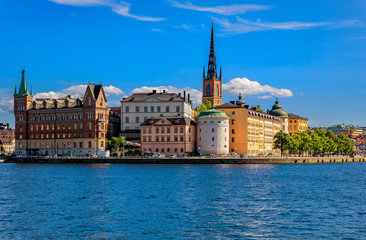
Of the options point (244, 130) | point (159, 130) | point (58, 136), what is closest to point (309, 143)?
point (244, 130)

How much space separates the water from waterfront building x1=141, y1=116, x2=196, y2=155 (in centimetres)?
6504

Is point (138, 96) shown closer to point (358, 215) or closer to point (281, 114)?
point (281, 114)

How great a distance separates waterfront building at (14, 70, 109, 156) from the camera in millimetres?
141250

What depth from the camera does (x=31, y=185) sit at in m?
63.2

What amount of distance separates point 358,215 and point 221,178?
112 ft

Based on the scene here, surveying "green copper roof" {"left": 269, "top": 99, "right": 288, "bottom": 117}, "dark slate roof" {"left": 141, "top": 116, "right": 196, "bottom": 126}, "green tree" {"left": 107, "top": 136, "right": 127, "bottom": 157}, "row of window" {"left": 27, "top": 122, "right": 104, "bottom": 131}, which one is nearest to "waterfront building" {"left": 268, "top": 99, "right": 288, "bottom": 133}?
"green copper roof" {"left": 269, "top": 99, "right": 288, "bottom": 117}

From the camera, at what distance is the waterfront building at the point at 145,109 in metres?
144

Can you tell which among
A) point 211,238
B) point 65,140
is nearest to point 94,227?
point 211,238

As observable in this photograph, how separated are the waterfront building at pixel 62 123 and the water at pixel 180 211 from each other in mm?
76985

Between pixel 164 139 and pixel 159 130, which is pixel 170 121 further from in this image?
pixel 164 139

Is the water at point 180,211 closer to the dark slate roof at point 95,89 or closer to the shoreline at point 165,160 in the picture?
the shoreline at point 165,160

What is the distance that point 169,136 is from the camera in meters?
130

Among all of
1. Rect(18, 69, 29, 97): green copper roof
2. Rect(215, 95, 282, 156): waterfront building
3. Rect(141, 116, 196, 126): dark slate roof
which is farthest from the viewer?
Rect(18, 69, 29, 97): green copper roof

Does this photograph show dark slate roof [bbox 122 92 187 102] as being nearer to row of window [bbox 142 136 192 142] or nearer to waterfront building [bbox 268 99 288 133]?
row of window [bbox 142 136 192 142]
